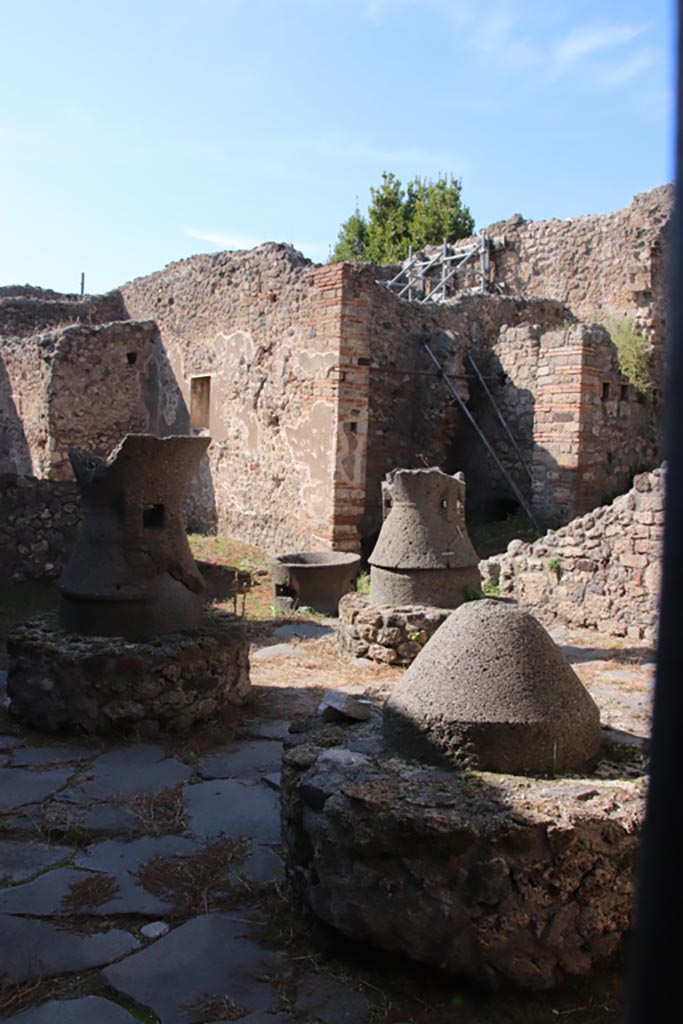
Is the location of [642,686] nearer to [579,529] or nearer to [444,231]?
[579,529]

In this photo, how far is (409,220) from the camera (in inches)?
1120

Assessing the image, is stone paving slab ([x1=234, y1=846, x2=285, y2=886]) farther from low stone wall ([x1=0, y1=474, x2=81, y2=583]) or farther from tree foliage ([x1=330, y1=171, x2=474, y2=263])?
tree foliage ([x1=330, y1=171, x2=474, y2=263])

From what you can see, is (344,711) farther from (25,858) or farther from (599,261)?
(599,261)

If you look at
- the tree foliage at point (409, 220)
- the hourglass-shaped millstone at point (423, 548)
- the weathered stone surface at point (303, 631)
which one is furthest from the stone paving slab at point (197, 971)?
the tree foliage at point (409, 220)

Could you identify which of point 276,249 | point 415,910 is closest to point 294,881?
point 415,910

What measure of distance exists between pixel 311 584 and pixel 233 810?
4.75 metres

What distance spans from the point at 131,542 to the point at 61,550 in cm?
439

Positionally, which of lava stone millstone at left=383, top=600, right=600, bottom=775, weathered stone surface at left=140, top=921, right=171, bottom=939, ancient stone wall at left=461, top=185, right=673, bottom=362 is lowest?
weathered stone surface at left=140, top=921, right=171, bottom=939

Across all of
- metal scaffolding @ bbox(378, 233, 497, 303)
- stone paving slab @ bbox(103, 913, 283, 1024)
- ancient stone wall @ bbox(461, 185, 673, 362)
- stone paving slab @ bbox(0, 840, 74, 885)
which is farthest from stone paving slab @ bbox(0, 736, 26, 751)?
metal scaffolding @ bbox(378, 233, 497, 303)

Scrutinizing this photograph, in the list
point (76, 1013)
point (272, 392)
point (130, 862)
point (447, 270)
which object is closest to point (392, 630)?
point (130, 862)

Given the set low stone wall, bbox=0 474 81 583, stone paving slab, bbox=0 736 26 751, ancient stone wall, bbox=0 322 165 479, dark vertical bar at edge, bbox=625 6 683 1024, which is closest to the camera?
dark vertical bar at edge, bbox=625 6 683 1024

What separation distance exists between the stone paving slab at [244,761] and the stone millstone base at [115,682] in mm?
385

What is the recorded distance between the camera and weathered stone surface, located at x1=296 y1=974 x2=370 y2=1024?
2.27 metres

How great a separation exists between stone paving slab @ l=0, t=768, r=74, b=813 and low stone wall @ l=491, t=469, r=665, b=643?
5.10m
